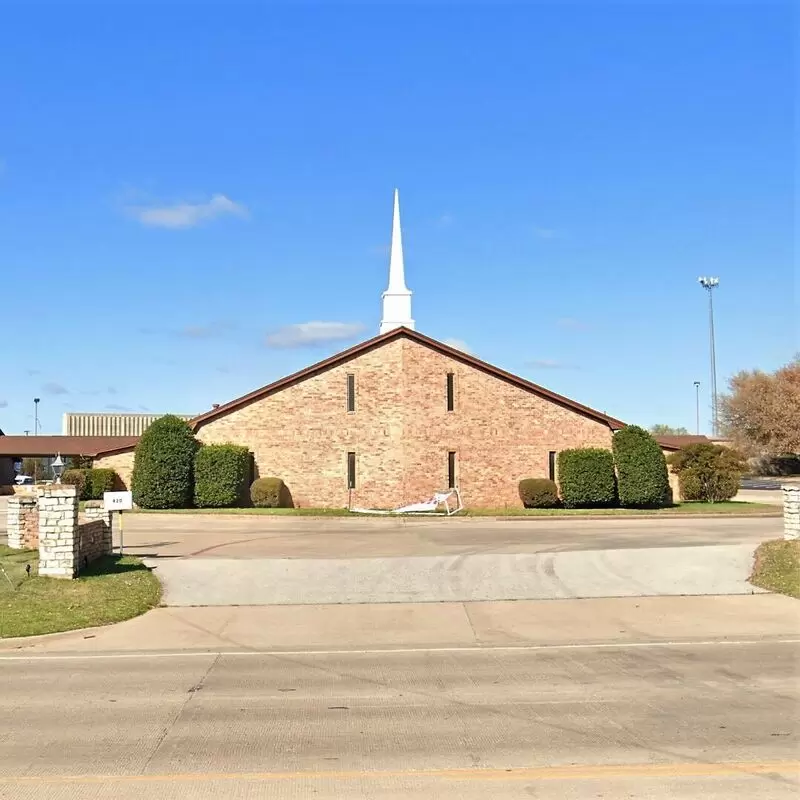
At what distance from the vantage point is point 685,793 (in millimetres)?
6520

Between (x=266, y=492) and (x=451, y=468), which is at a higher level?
(x=451, y=468)

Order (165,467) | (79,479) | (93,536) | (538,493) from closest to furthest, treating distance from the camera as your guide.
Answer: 1. (93,536)
2. (165,467)
3. (538,493)
4. (79,479)

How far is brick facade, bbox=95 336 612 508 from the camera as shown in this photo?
38594 mm

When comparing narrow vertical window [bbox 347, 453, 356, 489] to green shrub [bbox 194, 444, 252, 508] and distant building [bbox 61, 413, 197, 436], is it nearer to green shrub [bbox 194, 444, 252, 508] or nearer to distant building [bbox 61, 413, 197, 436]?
green shrub [bbox 194, 444, 252, 508]

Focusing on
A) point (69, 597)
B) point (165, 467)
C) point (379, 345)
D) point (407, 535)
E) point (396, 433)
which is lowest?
point (407, 535)

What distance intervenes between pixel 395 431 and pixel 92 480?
44.2ft

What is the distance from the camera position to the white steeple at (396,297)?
45.0 meters

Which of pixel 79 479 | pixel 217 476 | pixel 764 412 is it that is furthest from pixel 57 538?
pixel 764 412

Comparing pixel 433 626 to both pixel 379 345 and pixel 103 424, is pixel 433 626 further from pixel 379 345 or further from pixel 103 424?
pixel 103 424

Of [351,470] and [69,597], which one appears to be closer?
[69,597]

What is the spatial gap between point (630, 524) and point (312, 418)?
14.6 m

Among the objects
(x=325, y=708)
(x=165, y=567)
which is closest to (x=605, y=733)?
(x=325, y=708)

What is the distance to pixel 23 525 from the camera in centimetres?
1933

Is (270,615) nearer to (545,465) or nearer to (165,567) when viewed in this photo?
(165,567)
